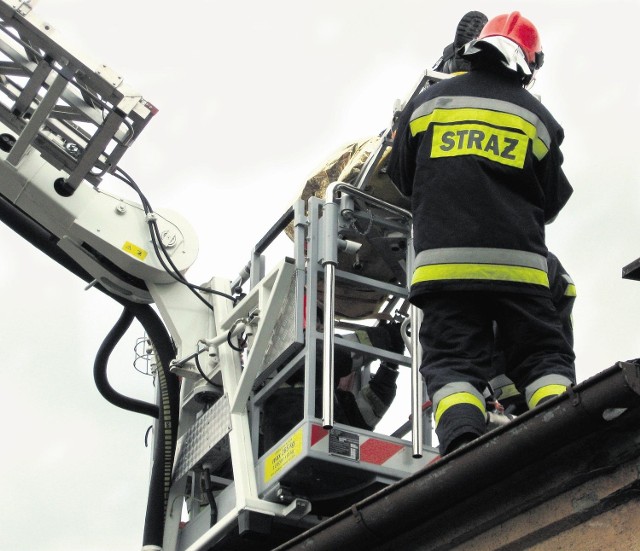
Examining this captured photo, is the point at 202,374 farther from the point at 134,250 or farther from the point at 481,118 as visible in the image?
the point at 481,118

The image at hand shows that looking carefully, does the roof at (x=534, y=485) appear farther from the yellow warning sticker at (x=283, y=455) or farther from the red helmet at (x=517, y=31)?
the red helmet at (x=517, y=31)

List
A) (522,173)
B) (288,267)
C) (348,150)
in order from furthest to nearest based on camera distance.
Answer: (348,150), (288,267), (522,173)

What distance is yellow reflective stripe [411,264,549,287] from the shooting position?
469 centimetres

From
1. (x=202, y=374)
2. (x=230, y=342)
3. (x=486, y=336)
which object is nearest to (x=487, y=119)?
(x=486, y=336)

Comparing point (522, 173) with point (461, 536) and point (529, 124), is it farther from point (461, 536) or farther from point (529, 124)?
point (461, 536)

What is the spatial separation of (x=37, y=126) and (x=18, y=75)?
1.03 ft

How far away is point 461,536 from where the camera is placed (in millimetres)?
3812

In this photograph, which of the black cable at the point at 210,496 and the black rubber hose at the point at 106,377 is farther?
the black rubber hose at the point at 106,377

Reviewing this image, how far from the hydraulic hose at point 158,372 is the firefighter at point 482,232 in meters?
2.17

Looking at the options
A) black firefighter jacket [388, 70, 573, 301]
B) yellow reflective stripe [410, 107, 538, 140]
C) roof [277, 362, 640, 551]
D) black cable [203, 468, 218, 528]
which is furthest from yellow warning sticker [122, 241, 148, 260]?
roof [277, 362, 640, 551]

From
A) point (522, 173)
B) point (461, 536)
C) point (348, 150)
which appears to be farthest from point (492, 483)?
point (348, 150)

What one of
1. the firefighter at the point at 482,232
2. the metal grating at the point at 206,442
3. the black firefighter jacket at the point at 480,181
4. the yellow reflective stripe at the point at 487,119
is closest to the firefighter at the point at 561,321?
the black firefighter jacket at the point at 480,181

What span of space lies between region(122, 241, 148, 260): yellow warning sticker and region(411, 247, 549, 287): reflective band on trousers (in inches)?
101

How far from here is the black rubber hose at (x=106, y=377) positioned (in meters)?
7.07
